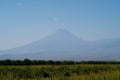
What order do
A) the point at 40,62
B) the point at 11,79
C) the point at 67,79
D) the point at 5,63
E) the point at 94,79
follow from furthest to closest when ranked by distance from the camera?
the point at 40,62, the point at 5,63, the point at 67,79, the point at 94,79, the point at 11,79

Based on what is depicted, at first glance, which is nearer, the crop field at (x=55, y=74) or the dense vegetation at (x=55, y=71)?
the crop field at (x=55, y=74)

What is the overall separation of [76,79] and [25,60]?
5789cm

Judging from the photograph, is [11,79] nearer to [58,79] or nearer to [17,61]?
[58,79]

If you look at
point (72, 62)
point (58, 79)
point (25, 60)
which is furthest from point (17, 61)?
point (58, 79)

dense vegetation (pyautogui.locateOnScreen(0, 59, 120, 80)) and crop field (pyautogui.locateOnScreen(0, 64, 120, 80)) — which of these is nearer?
crop field (pyautogui.locateOnScreen(0, 64, 120, 80))

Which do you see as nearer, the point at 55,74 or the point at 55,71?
the point at 55,74

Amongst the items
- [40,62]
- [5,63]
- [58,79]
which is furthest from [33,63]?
[58,79]

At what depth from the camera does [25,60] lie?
78.4m

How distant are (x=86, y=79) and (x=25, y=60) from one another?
58.4 metres

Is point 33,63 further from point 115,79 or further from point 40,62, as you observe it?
point 115,79

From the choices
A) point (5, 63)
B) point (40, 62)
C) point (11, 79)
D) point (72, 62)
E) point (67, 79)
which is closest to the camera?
point (11, 79)

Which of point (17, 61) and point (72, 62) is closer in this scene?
point (17, 61)

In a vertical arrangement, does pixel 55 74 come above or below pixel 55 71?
below

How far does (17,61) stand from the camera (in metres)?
76.6
